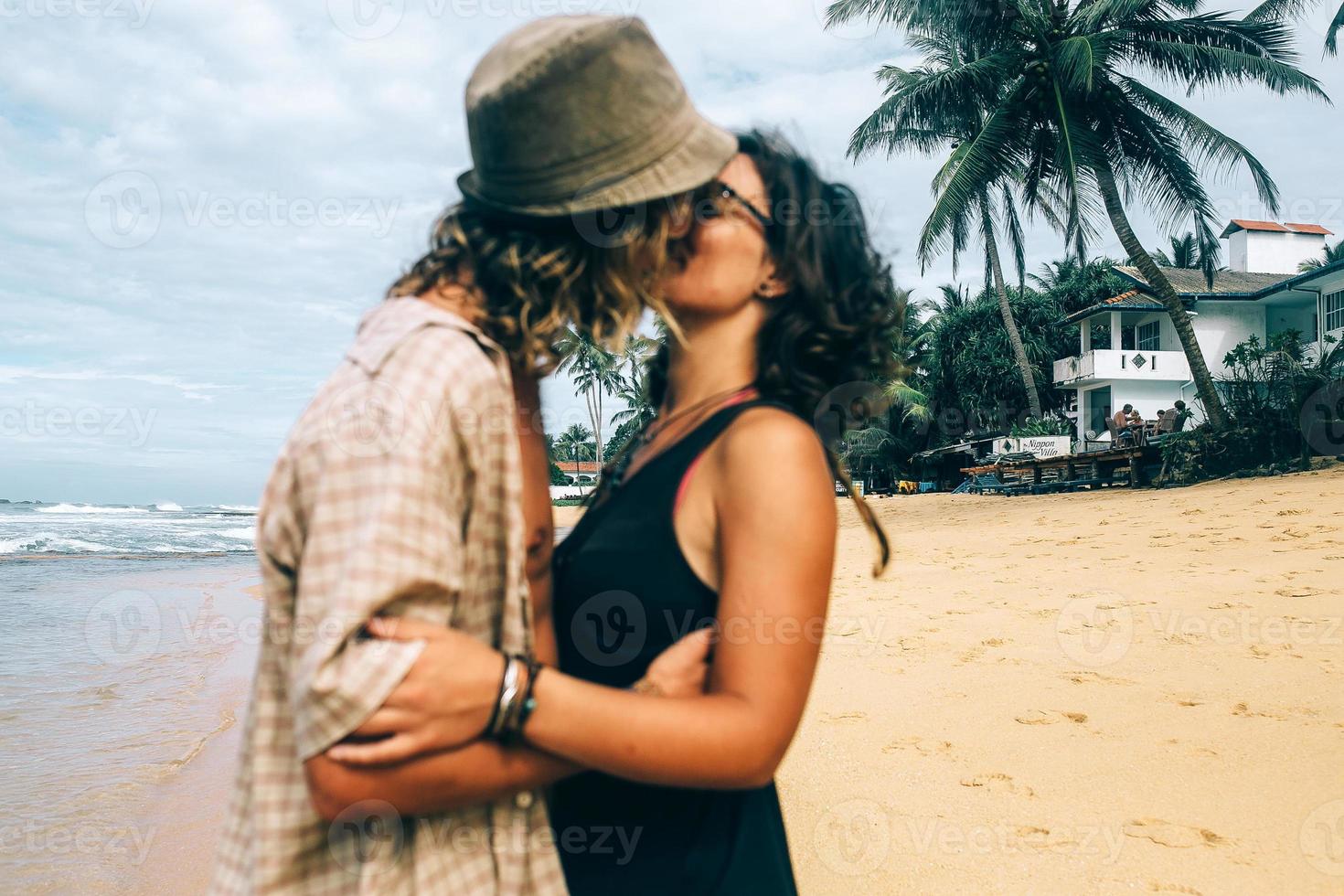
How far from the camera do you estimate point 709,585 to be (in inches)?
46.7

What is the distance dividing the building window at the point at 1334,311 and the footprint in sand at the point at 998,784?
2409cm

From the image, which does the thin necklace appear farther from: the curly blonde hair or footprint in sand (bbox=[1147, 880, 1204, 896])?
footprint in sand (bbox=[1147, 880, 1204, 896])

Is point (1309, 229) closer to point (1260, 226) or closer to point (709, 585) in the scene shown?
point (1260, 226)

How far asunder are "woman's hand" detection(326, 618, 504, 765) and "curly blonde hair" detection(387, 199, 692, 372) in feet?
1.13

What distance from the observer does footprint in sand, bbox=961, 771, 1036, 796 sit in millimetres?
3600

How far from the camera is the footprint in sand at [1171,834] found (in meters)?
3.07

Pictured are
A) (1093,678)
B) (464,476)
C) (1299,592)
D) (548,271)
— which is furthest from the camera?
(1299,592)

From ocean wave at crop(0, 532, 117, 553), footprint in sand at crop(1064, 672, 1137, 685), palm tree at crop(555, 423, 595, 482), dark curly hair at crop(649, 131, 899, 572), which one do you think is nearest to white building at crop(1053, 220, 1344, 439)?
footprint in sand at crop(1064, 672, 1137, 685)

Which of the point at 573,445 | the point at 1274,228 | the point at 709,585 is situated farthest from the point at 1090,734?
the point at 573,445

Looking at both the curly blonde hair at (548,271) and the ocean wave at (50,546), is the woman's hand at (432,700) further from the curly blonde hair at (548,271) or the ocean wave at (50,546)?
the ocean wave at (50,546)

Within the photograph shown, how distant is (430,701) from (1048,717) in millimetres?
4118

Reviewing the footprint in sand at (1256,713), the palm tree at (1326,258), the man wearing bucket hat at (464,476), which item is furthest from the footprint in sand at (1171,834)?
the palm tree at (1326,258)

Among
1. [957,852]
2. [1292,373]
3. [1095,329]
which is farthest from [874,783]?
[1095,329]

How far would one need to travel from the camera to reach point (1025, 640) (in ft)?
19.3
